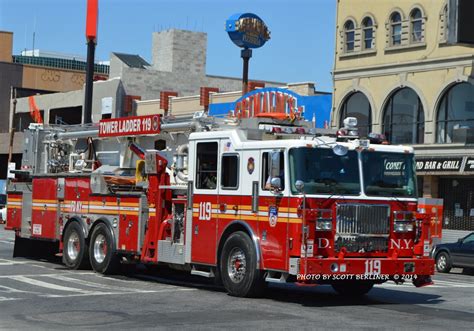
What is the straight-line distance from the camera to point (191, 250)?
16.6m

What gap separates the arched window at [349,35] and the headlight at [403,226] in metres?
27.0

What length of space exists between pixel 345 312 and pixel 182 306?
2.41 metres

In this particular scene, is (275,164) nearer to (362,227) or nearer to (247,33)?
(362,227)

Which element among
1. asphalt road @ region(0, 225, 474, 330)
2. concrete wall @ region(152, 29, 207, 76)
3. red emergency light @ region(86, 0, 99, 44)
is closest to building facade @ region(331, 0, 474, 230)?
red emergency light @ region(86, 0, 99, 44)

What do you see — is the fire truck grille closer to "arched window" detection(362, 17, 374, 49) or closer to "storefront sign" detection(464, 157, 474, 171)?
"storefront sign" detection(464, 157, 474, 171)

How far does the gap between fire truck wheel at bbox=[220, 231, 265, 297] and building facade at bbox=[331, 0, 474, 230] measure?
2191cm

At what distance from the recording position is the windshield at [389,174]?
1540 cm

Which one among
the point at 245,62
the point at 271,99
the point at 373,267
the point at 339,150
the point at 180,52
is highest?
the point at 180,52

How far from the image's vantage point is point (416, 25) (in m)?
38.6

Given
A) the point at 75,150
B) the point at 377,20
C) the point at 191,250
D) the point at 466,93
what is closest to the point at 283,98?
the point at 377,20

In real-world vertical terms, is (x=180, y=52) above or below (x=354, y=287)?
above

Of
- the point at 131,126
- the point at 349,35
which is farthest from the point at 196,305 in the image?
the point at 349,35

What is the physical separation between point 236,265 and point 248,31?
29.5 meters

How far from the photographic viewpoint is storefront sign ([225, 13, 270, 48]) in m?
43.8
